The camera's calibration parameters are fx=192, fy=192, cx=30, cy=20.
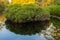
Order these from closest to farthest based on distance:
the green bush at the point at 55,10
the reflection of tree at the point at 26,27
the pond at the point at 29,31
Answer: the pond at the point at 29,31 < the reflection of tree at the point at 26,27 < the green bush at the point at 55,10

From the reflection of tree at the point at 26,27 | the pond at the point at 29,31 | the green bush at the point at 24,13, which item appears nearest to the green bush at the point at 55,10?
the green bush at the point at 24,13

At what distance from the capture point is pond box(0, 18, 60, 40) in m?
9.77

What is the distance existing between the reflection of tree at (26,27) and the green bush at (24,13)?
0.40 m

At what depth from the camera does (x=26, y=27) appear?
12.1 metres

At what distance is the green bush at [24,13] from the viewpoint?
12875 mm

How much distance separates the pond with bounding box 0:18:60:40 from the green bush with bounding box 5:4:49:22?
388mm

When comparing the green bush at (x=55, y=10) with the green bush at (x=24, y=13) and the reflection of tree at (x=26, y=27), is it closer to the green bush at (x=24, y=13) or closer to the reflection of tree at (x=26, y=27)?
the green bush at (x=24, y=13)

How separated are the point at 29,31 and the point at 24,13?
2014 mm

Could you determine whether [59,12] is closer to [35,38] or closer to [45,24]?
[45,24]

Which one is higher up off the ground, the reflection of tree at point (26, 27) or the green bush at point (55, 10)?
the green bush at point (55, 10)

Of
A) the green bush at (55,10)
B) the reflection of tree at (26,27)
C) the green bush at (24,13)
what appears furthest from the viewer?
the green bush at (55,10)

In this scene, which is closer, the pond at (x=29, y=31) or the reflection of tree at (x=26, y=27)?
the pond at (x=29, y=31)

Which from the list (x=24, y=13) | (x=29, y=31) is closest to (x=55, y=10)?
(x=24, y=13)

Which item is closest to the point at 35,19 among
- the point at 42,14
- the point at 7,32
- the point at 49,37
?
the point at 42,14
